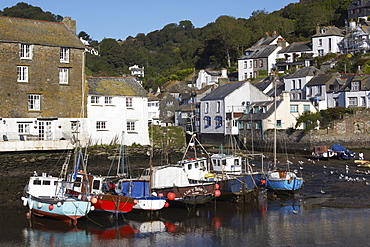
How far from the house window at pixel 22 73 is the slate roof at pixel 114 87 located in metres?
4.95

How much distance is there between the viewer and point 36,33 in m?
37.6

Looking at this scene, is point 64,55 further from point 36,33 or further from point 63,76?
point 36,33

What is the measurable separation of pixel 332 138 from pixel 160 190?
3084 cm

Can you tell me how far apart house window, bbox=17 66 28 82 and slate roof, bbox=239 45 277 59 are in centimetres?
5618

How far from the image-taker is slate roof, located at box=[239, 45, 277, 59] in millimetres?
86125

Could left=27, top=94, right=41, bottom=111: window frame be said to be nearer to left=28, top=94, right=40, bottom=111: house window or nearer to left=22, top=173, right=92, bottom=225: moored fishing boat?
left=28, top=94, right=40, bottom=111: house window

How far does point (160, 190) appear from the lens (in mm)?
26344

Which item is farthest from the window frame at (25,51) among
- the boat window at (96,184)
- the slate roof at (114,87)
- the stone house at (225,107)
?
the stone house at (225,107)

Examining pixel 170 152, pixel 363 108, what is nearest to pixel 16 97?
pixel 170 152

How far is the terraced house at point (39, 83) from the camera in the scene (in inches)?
1394

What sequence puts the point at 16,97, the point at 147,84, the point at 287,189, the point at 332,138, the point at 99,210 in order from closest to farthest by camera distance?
the point at 99,210, the point at 287,189, the point at 16,97, the point at 332,138, the point at 147,84

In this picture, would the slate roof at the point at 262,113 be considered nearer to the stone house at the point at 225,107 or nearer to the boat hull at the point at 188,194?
the stone house at the point at 225,107

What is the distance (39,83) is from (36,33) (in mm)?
4108

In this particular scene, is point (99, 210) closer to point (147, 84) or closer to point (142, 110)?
point (142, 110)
